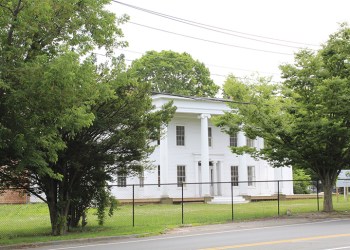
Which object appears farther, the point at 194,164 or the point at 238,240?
the point at 194,164

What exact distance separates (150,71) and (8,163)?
160 feet

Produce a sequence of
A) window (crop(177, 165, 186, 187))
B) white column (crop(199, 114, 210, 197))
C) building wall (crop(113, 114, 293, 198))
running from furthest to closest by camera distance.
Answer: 1. window (crop(177, 165, 186, 187))
2. building wall (crop(113, 114, 293, 198))
3. white column (crop(199, 114, 210, 197))

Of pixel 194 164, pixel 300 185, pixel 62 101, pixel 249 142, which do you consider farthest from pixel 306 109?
pixel 300 185

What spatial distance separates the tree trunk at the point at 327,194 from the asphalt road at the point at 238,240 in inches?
252

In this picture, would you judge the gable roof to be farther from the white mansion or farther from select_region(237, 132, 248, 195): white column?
select_region(237, 132, 248, 195): white column

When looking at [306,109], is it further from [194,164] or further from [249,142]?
[249,142]

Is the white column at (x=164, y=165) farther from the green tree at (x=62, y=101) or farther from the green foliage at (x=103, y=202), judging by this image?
the green tree at (x=62, y=101)

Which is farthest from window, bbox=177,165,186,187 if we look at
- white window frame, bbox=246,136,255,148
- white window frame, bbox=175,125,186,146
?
white window frame, bbox=246,136,255,148

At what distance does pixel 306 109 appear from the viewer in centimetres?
2428

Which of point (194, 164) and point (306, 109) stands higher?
point (306, 109)

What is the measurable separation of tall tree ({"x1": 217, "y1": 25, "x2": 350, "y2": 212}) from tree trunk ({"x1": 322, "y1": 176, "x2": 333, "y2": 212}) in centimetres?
5

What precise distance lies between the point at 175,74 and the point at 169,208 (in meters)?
36.1

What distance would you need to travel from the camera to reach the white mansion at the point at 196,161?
39062mm

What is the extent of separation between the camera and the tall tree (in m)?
23.4
